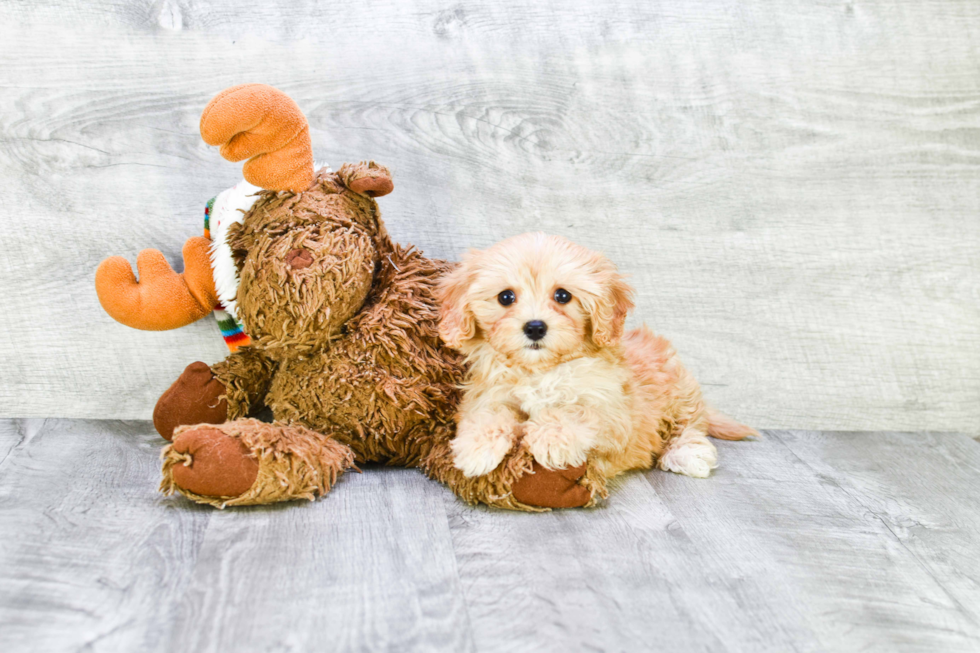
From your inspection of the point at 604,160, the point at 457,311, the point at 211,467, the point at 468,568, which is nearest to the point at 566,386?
the point at 457,311

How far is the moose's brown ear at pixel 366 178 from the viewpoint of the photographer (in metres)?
1.38

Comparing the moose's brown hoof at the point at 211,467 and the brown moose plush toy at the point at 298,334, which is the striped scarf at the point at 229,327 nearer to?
the brown moose plush toy at the point at 298,334

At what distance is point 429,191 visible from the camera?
5.75 ft

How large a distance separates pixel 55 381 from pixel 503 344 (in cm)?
109

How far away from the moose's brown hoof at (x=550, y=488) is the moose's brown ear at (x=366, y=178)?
1.87 ft

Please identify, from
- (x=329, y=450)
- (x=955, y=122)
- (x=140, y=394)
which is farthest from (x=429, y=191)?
(x=955, y=122)

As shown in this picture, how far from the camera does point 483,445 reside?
1264 millimetres

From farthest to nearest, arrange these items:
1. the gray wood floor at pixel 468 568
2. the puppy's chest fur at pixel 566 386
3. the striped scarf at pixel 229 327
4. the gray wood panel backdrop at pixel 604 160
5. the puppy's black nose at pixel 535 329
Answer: the gray wood panel backdrop at pixel 604 160 → the striped scarf at pixel 229 327 → the puppy's chest fur at pixel 566 386 → the puppy's black nose at pixel 535 329 → the gray wood floor at pixel 468 568

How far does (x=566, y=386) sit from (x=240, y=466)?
551 millimetres

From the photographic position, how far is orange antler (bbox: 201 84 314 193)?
4.01ft

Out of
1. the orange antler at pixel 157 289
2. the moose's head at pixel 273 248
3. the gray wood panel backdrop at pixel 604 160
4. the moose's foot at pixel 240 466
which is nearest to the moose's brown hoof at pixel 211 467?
the moose's foot at pixel 240 466

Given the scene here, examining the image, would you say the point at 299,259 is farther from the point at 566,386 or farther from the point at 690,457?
the point at 690,457

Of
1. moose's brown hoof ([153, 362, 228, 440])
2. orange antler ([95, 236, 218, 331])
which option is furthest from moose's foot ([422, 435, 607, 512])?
orange antler ([95, 236, 218, 331])

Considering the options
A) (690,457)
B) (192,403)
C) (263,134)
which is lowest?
(690,457)
